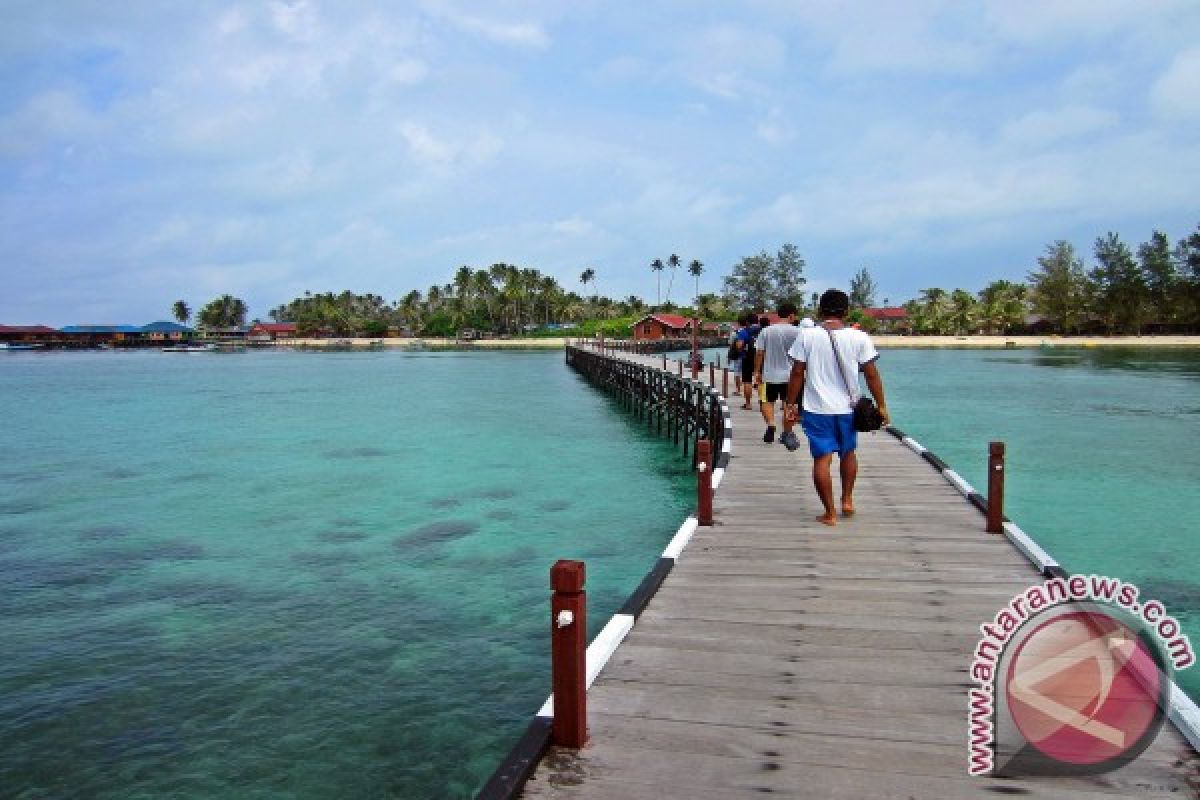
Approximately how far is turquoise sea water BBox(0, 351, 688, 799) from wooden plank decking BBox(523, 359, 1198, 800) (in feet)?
7.19

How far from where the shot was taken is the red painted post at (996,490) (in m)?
7.07

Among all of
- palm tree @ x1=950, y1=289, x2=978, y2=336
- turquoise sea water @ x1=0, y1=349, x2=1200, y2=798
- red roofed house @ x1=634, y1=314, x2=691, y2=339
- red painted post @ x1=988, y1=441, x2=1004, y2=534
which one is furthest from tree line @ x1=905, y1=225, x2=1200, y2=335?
red painted post @ x1=988, y1=441, x2=1004, y2=534

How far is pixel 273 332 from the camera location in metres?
152

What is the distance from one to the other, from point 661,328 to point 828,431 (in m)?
84.3

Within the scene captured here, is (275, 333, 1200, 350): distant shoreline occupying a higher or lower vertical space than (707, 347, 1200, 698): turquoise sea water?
higher

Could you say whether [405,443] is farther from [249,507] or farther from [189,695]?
[189,695]

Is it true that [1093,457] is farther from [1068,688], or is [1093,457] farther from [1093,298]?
[1093,298]

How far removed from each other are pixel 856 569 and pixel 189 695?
5.80 m

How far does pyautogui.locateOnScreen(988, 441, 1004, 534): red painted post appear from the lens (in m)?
7.07

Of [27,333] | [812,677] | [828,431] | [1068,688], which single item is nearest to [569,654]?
[812,677]

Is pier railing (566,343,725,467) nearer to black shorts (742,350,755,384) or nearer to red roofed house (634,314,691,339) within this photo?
black shorts (742,350,755,384)

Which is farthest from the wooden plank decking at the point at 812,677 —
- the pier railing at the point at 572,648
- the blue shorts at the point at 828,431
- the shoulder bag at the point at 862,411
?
the shoulder bag at the point at 862,411

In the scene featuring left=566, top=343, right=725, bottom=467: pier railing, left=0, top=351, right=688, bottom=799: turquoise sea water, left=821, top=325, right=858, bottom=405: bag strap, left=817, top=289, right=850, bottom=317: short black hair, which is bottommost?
left=0, top=351, right=688, bottom=799: turquoise sea water

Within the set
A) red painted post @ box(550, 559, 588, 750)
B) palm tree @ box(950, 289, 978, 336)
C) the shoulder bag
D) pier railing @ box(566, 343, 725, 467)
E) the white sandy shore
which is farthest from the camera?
palm tree @ box(950, 289, 978, 336)
